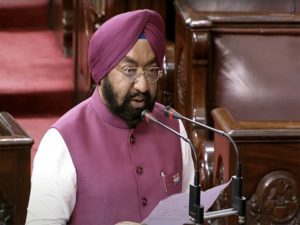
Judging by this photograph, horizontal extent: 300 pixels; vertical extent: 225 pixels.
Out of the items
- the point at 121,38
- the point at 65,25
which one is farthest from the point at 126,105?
the point at 65,25

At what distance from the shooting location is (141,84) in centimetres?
190

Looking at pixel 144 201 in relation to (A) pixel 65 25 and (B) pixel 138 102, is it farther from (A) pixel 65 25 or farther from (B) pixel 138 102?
(A) pixel 65 25

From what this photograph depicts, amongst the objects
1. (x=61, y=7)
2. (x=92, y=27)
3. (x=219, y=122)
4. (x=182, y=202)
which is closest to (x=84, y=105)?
(x=182, y=202)

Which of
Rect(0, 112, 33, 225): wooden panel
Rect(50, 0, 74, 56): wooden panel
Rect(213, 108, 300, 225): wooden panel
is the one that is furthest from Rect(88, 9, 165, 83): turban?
Rect(50, 0, 74, 56): wooden panel

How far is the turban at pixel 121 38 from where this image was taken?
74.3 inches

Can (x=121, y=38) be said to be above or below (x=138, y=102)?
above

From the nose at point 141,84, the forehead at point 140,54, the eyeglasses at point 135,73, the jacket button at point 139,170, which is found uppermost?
the forehead at point 140,54

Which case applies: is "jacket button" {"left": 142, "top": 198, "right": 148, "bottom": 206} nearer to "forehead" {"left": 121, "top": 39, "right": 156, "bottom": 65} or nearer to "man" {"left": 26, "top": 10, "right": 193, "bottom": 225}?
"man" {"left": 26, "top": 10, "right": 193, "bottom": 225}

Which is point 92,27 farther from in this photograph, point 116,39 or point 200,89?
point 116,39

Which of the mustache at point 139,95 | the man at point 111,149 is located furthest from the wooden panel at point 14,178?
the mustache at point 139,95

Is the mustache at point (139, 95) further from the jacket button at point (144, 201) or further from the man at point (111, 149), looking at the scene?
the jacket button at point (144, 201)

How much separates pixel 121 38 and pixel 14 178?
2.02ft

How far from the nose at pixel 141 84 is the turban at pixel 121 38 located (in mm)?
53

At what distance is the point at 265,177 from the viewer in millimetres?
2504
